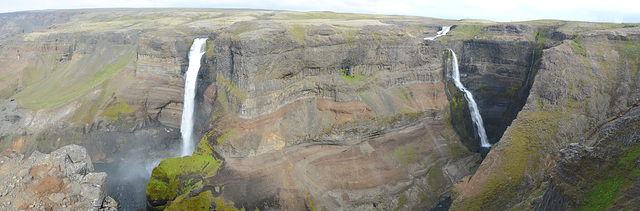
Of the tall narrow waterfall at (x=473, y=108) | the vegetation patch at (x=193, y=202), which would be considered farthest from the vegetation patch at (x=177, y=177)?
the tall narrow waterfall at (x=473, y=108)

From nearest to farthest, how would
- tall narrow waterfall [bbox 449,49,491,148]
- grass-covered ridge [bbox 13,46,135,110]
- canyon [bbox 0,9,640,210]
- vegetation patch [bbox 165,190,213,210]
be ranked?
1. vegetation patch [bbox 165,190,213,210]
2. canyon [bbox 0,9,640,210]
3. tall narrow waterfall [bbox 449,49,491,148]
4. grass-covered ridge [bbox 13,46,135,110]

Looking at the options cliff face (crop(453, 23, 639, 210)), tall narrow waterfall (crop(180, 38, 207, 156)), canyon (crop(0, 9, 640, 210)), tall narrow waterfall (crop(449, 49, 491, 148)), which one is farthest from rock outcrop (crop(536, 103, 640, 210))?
tall narrow waterfall (crop(180, 38, 207, 156))

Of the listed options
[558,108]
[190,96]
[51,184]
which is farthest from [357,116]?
[51,184]

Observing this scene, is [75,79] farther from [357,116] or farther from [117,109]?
[357,116]

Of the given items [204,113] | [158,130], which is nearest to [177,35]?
[158,130]

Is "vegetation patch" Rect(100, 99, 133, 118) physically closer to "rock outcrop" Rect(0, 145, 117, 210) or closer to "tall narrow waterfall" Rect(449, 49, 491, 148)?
"rock outcrop" Rect(0, 145, 117, 210)

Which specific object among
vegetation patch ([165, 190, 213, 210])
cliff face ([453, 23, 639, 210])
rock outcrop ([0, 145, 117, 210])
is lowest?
vegetation patch ([165, 190, 213, 210])
